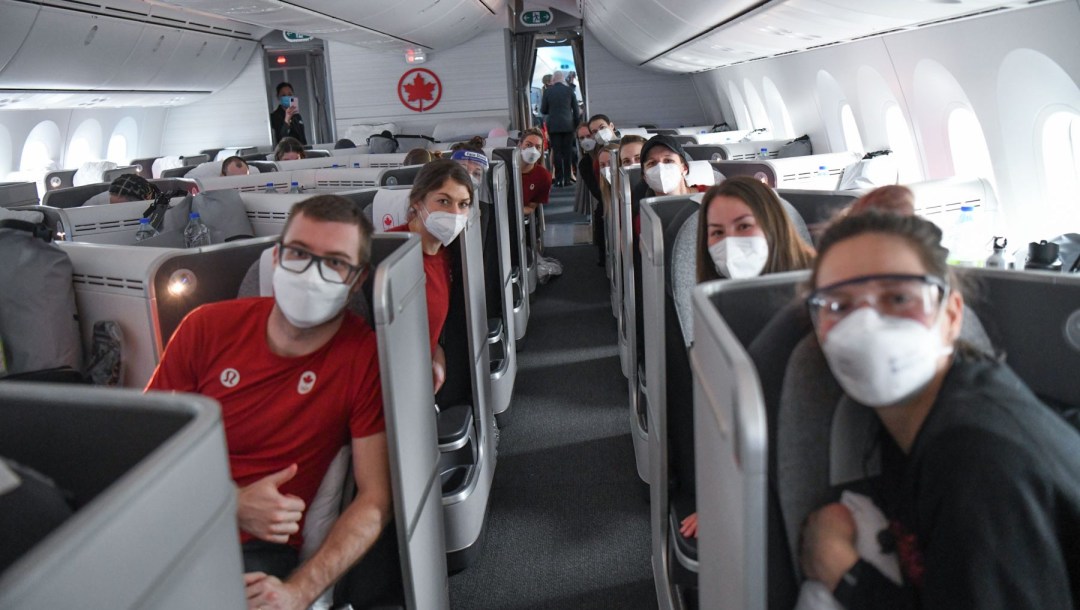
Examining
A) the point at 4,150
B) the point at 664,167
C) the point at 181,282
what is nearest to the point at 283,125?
the point at 4,150

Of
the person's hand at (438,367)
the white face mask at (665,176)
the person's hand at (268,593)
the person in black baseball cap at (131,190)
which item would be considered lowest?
the person's hand at (268,593)

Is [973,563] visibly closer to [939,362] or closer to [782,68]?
[939,362]

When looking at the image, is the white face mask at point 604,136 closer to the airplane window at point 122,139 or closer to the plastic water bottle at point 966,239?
the plastic water bottle at point 966,239

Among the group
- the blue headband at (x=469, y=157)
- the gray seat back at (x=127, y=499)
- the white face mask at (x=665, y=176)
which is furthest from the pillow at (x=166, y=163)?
the gray seat back at (x=127, y=499)

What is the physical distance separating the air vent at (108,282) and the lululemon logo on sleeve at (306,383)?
70 centimetres

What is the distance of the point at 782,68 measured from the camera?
8.90m

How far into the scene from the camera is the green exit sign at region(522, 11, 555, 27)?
16.5 metres

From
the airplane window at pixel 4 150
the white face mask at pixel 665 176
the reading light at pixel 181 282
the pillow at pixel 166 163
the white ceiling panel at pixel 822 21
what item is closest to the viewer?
the reading light at pixel 181 282

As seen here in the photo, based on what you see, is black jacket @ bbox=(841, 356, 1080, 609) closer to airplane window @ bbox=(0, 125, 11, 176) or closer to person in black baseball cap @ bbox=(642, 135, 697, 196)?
person in black baseball cap @ bbox=(642, 135, 697, 196)

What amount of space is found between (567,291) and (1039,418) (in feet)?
22.7

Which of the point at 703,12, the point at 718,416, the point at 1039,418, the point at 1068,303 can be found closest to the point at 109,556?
the point at 718,416

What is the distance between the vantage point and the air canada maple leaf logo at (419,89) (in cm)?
1616

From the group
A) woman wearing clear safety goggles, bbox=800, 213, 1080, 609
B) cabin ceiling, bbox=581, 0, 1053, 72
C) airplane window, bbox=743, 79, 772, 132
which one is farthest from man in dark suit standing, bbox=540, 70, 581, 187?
woman wearing clear safety goggles, bbox=800, 213, 1080, 609

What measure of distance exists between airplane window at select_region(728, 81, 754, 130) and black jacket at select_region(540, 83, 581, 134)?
289cm
